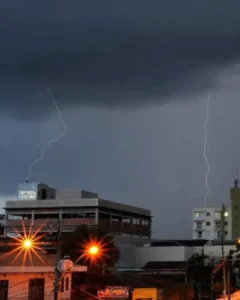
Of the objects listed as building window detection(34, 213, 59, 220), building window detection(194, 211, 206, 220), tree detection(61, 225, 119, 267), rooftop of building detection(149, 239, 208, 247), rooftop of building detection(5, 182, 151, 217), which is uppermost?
building window detection(194, 211, 206, 220)

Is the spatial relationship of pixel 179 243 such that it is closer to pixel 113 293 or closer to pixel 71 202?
pixel 71 202

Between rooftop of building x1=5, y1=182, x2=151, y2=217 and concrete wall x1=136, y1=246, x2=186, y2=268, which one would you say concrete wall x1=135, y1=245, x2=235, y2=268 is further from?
rooftop of building x1=5, y1=182, x2=151, y2=217

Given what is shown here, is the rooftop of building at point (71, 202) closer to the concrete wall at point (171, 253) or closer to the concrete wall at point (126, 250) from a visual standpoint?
the concrete wall at point (126, 250)

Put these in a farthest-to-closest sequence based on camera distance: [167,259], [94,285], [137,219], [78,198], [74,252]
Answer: [137,219], [78,198], [167,259], [74,252], [94,285]

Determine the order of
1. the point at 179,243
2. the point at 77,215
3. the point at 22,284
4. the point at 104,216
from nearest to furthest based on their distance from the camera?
the point at 22,284 < the point at 179,243 < the point at 77,215 < the point at 104,216

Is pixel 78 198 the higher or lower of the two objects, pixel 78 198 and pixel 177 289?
the higher

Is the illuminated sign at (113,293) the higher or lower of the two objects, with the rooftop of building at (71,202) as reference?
lower

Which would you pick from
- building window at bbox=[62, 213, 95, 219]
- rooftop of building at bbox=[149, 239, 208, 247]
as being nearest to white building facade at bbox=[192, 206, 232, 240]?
rooftop of building at bbox=[149, 239, 208, 247]

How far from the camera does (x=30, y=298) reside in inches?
1550

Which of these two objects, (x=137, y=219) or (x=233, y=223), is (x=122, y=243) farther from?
(x=233, y=223)

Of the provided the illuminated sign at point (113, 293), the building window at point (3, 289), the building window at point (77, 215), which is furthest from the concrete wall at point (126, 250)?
the building window at point (3, 289)

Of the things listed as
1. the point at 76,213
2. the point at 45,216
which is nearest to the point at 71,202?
the point at 76,213

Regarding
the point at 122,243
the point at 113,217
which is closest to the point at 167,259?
the point at 122,243

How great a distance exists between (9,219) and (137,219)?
28.7 m
